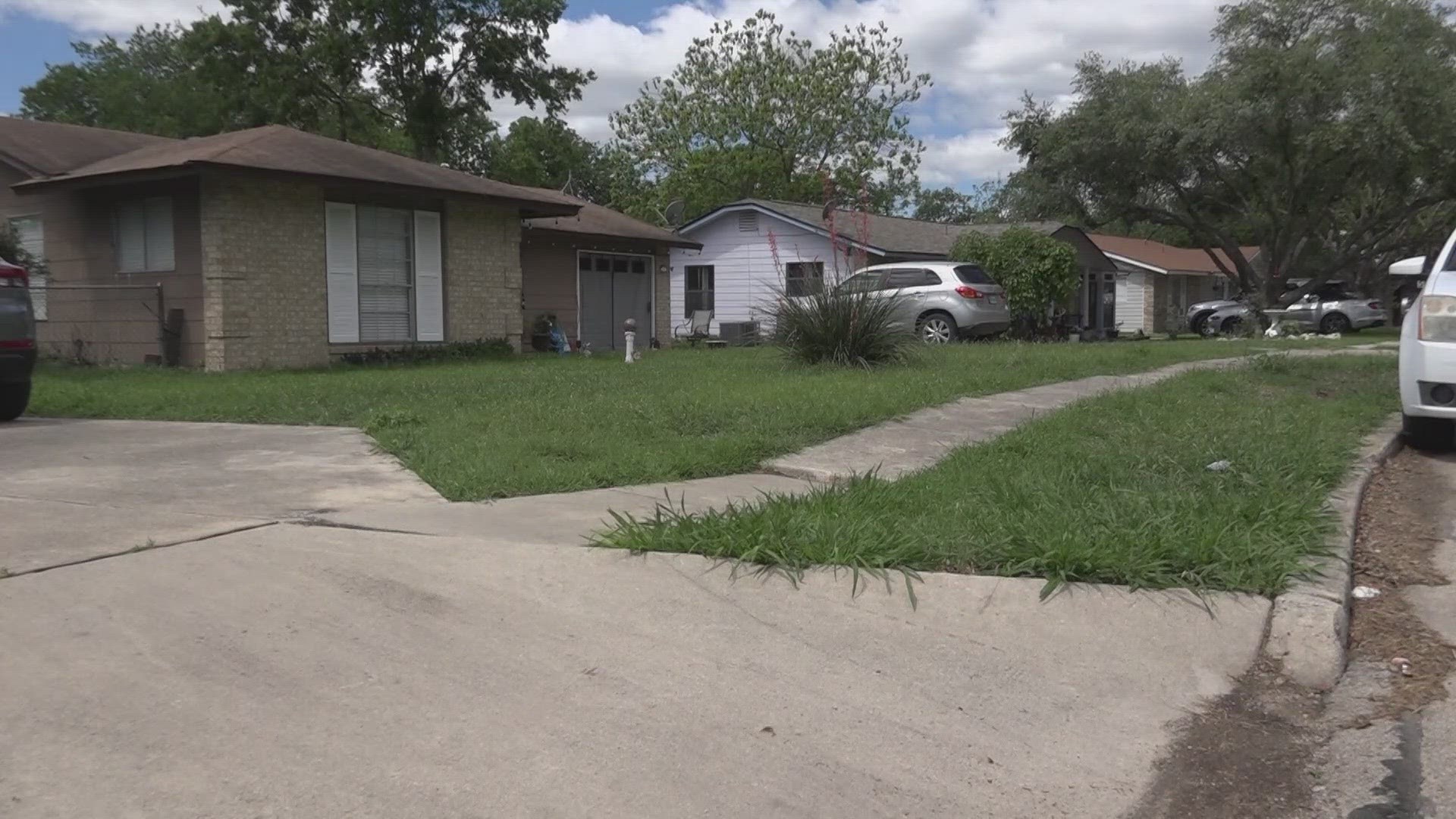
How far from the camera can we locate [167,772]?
3236 millimetres

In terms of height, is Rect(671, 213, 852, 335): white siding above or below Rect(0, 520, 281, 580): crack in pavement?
above

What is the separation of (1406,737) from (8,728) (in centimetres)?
438

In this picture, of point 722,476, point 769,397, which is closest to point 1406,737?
point 722,476

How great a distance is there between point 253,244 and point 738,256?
14284mm

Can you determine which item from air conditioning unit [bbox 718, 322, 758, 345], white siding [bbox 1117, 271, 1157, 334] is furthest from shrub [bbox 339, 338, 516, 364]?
white siding [bbox 1117, 271, 1157, 334]

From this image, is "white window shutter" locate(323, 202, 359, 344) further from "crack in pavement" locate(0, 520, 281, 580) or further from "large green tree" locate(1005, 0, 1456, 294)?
"large green tree" locate(1005, 0, 1456, 294)

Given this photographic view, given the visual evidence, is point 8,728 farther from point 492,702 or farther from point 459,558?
point 459,558

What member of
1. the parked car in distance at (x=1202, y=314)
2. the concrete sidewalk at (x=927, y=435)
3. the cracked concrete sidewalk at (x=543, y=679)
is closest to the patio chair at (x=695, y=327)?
the concrete sidewalk at (x=927, y=435)

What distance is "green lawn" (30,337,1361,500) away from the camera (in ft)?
23.8

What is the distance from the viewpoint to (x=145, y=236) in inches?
622

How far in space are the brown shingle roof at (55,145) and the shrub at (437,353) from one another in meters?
5.06

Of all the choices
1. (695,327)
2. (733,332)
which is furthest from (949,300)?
(695,327)

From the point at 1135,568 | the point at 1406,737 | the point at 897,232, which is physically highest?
the point at 897,232

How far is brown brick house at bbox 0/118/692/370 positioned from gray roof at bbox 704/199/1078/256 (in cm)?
890
